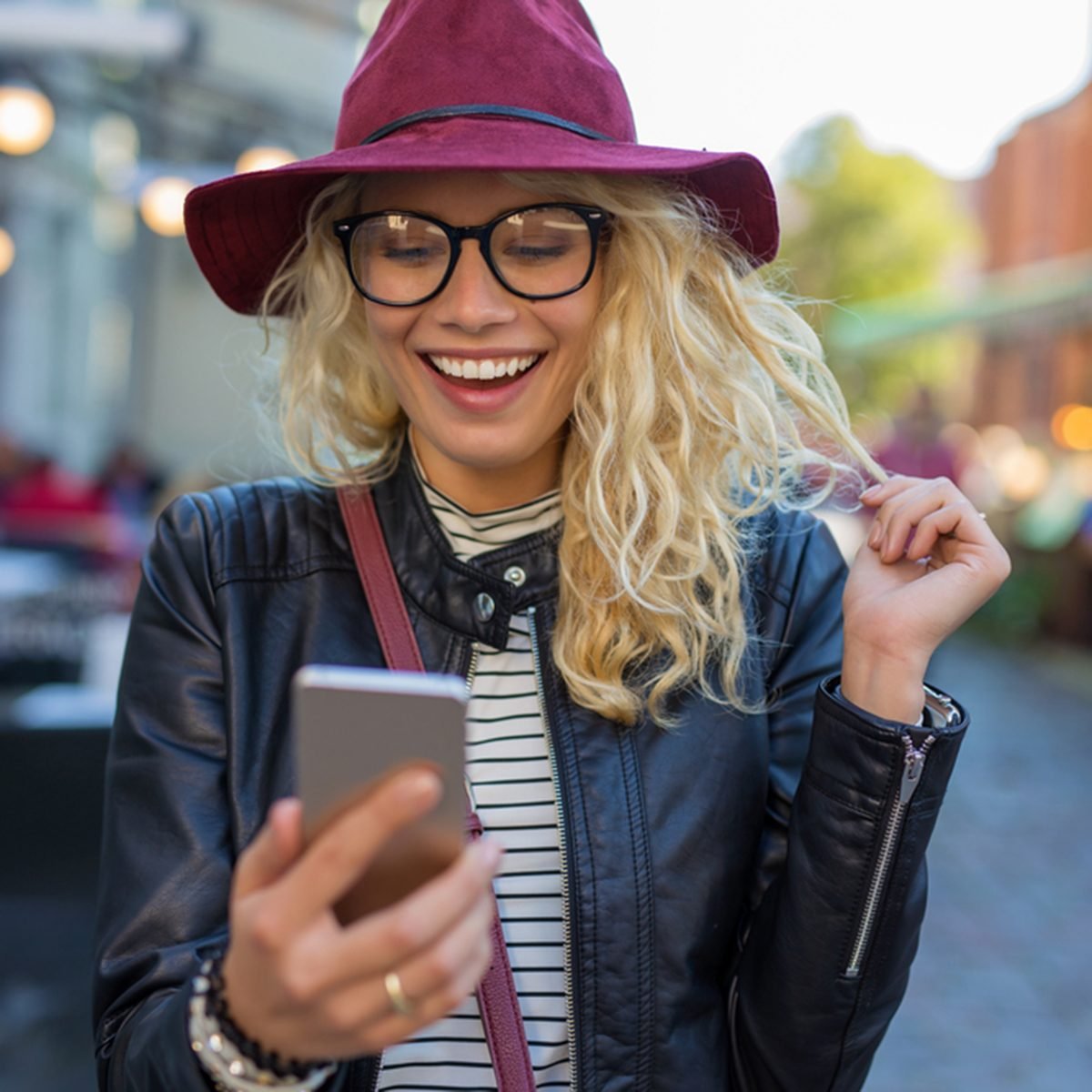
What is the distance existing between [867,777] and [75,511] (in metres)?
6.90

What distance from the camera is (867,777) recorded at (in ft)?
4.66

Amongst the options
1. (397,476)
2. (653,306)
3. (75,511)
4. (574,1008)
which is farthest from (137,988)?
(75,511)

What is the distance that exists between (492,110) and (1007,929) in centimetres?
439

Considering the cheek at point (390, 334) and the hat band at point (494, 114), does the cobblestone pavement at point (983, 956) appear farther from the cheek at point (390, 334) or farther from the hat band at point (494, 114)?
the hat band at point (494, 114)

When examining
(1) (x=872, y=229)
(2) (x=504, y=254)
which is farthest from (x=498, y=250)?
(1) (x=872, y=229)

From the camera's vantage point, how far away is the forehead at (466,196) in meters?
1.53

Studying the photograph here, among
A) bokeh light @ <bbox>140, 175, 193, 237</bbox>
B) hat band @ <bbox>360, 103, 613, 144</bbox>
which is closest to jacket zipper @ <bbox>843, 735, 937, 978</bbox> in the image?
hat band @ <bbox>360, 103, 613, 144</bbox>

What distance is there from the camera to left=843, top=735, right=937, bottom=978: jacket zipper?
1.42m

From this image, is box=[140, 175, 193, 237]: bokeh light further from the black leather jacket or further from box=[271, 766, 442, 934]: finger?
box=[271, 766, 442, 934]: finger

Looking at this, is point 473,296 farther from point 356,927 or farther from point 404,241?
point 356,927

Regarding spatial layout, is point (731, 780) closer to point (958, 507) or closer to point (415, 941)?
point (958, 507)

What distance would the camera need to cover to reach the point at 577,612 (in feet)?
5.28

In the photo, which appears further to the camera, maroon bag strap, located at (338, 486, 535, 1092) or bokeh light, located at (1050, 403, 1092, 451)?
bokeh light, located at (1050, 403, 1092, 451)

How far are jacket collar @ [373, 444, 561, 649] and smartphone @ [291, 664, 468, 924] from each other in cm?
65
